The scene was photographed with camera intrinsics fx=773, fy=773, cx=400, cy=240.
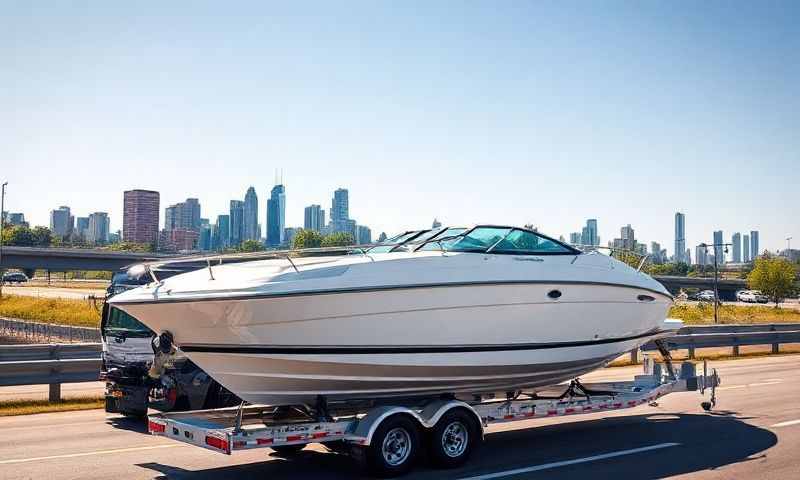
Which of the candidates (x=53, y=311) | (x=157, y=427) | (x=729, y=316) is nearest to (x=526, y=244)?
(x=157, y=427)

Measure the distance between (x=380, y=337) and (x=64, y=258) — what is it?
62648 millimetres

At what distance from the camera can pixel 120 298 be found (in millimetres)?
8125

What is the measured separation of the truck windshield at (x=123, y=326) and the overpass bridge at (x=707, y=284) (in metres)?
90.7

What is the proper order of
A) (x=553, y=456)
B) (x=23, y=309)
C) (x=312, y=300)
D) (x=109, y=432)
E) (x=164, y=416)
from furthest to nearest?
(x=23, y=309) → (x=109, y=432) → (x=553, y=456) → (x=164, y=416) → (x=312, y=300)

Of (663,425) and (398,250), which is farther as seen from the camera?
(663,425)

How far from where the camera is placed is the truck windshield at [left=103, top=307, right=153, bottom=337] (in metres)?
11.8

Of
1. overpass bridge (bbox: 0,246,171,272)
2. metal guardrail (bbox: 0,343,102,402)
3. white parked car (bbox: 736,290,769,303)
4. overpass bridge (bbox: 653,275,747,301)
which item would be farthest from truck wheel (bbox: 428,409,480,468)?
overpass bridge (bbox: 653,275,747,301)

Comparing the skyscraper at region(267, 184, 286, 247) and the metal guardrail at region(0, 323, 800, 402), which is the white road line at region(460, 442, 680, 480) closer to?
the metal guardrail at region(0, 323, 800, 402)

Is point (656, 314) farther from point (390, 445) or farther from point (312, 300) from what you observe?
point (312, 300)

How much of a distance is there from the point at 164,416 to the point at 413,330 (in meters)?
2.82

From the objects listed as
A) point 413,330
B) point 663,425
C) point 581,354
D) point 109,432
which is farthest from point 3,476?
point 663,425

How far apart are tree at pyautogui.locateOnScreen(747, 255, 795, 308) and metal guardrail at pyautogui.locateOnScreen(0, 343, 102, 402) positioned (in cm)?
7366

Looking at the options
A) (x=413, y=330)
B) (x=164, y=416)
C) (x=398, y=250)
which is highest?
(x=398, y=250)

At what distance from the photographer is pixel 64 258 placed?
64312 mm
